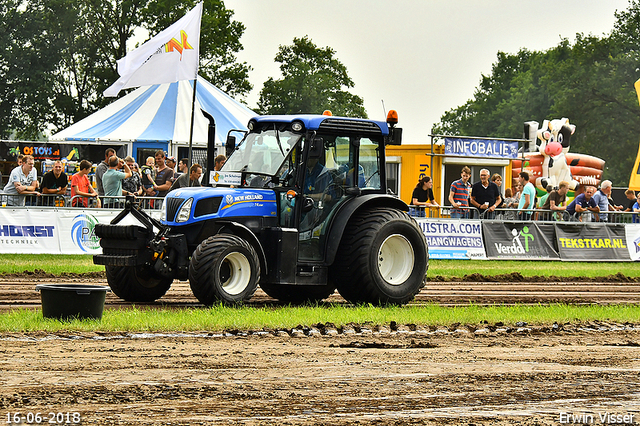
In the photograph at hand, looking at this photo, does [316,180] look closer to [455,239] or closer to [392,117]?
[392,117]

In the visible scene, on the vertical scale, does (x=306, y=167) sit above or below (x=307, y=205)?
above

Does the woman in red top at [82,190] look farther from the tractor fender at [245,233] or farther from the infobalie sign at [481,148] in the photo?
the infobalie sign at [481,148]

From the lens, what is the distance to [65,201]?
17.8 meters

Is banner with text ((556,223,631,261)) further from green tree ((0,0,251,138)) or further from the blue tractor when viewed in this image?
green tree ((0,0,251,138))

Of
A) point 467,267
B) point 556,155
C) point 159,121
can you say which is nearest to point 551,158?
point 556,155

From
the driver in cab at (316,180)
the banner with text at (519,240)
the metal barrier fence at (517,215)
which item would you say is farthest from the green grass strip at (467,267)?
the driver in cab at (316,180)

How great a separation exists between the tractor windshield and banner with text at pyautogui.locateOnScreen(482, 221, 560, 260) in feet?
34.4

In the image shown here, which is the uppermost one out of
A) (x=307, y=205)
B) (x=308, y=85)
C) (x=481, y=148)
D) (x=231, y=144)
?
(x=308, y=85)

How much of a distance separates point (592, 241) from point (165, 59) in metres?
11.2

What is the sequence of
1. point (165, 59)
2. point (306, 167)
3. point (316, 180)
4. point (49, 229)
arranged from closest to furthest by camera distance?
point (306, 167) → point (316, 180) → point (49, 229) → point (165, 59)

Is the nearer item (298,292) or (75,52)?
(298,292)

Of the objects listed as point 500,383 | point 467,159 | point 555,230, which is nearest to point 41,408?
point 500,383

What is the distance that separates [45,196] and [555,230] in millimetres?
11684

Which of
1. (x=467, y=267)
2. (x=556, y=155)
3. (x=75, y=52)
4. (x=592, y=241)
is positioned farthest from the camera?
(x=75, y=52)
